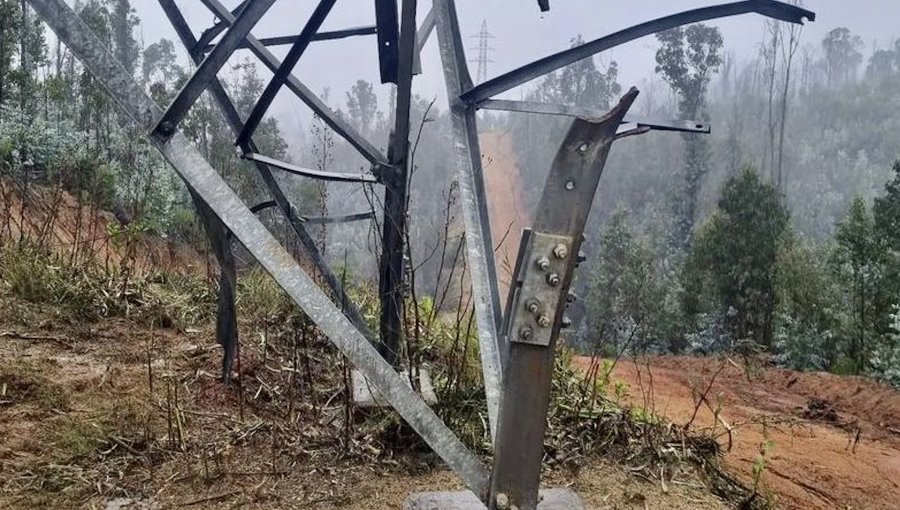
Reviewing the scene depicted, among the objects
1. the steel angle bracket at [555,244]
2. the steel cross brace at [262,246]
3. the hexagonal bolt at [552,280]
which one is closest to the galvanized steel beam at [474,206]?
the steel cross brace at [262,246]

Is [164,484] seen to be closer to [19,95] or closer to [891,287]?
[891,287]

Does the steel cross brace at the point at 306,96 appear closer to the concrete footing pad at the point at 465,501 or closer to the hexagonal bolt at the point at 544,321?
the concrete footing pad at the point at 465,501

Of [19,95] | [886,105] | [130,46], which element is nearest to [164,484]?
[19,95]

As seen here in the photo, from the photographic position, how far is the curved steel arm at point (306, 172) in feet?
9.92

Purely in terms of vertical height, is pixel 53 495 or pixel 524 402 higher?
pixel 524 402

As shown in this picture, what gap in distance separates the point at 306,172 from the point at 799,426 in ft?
18.0

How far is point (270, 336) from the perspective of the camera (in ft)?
15.7

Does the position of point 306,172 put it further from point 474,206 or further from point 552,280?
point 552,280

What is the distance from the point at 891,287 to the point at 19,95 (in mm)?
24253

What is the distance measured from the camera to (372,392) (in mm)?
3457

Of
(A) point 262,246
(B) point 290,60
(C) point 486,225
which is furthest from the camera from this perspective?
(B) point 290,60

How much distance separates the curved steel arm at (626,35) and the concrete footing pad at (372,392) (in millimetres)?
1540

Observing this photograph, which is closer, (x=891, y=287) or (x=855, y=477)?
(x=855, y=477)

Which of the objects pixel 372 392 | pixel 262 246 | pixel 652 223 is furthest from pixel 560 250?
pixel 652 223
